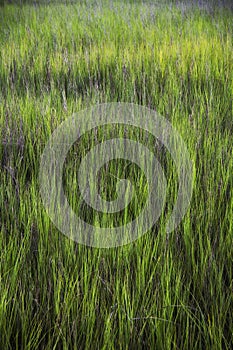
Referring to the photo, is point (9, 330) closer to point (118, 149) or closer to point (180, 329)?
point (180, 329)

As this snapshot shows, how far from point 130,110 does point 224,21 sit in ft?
10.6

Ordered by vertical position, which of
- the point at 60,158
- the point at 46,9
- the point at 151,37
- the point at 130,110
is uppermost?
the point at 46,9

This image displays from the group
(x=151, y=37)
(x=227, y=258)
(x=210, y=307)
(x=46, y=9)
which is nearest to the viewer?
(x=210, y=307)

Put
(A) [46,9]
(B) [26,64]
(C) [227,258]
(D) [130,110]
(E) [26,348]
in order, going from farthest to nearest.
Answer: (A) [46,9], (B) [26,64], (D) [130,110], (C) [227,258], (E) [26,348]

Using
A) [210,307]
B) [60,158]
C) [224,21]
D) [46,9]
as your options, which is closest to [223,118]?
[60,158]

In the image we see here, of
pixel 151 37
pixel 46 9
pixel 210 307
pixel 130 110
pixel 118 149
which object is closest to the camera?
pixel 210 307

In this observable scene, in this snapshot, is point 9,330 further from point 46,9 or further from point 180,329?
point 46,9

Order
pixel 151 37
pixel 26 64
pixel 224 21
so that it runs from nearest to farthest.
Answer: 1. pixel 26 64
2. pixel 151 37
3. pixel 224 21

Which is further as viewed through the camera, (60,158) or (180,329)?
(60,158)

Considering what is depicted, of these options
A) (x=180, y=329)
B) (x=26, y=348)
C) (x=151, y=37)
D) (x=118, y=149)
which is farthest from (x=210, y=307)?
(x=151, y=37)

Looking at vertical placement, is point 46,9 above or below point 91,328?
above

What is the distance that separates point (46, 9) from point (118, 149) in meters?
5.19

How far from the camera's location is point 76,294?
1096mm

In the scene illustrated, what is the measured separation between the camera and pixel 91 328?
0.94 m
